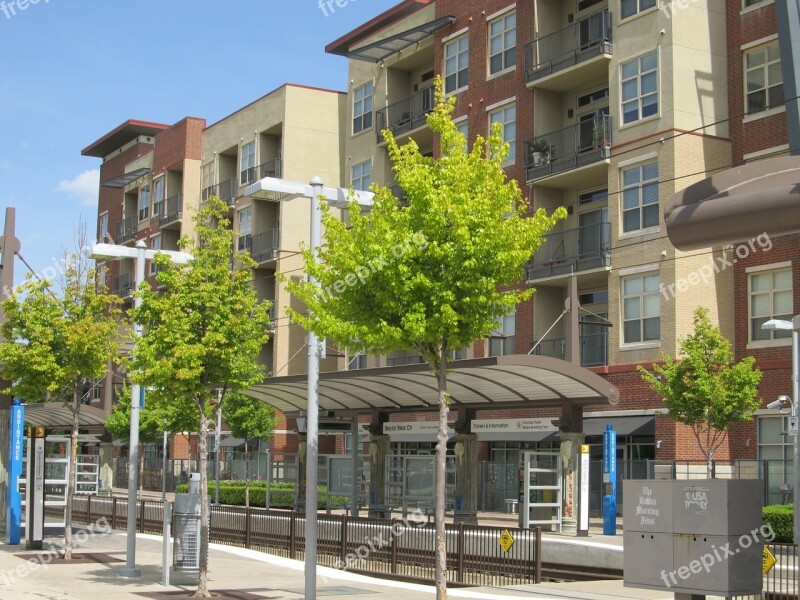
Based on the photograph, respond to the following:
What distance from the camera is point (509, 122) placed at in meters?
41.0

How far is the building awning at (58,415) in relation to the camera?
36.2m

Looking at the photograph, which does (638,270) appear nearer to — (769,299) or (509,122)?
(769,299)

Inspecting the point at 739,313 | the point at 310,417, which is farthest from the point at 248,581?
the point at 739,313

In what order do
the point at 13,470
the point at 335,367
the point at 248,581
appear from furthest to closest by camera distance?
1. the point at 335,367
2. the point at 13,470
3. the point at 248,581

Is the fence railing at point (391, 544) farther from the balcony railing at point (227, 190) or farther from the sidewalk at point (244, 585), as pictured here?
the balcony railing at point (227, 190)

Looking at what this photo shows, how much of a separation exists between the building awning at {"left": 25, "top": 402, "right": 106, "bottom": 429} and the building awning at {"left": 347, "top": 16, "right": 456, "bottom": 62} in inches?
773

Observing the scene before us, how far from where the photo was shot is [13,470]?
24516mm

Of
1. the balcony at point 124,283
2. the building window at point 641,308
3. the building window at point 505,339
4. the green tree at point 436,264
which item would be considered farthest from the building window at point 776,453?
the balcony at point 124,283

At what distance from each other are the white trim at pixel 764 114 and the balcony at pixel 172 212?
125ft

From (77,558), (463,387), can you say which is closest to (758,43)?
(463,387)

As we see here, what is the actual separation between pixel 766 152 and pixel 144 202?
46716 mm

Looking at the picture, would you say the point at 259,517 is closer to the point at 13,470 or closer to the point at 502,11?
the point at 13,470

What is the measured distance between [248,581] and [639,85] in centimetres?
2229

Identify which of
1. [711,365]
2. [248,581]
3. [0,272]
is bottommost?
[248,581]
